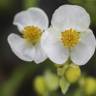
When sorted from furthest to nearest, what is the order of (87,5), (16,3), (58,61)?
(16,3), (87,5), (58,61)

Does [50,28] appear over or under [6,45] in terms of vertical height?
over

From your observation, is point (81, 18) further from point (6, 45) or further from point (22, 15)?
point (6, 45)

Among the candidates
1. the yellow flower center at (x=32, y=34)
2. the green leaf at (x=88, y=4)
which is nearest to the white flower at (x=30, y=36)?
the yellow flower center at (x=32, y=34)

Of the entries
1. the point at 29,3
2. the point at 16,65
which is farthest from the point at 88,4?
the point at 16,65

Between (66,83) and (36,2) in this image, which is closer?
(66,83)

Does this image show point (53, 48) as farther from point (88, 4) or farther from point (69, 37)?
point (88, 4)

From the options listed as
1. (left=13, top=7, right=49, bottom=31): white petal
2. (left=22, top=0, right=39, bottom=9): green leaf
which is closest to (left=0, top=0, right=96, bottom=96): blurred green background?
(left=22, top=0, right=39, bottom=9): green leaf

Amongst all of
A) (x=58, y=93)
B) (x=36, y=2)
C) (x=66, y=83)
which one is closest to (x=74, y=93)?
(x=58, y=93)

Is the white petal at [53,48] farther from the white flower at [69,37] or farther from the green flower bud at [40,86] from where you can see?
the green flower bud at [40,86]

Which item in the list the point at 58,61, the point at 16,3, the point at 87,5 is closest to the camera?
the point at 58,61

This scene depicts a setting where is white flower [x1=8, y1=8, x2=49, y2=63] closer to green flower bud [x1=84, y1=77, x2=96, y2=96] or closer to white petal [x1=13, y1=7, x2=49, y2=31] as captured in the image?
white petal [x1=13, y1=7, x2=49, y2=31]
